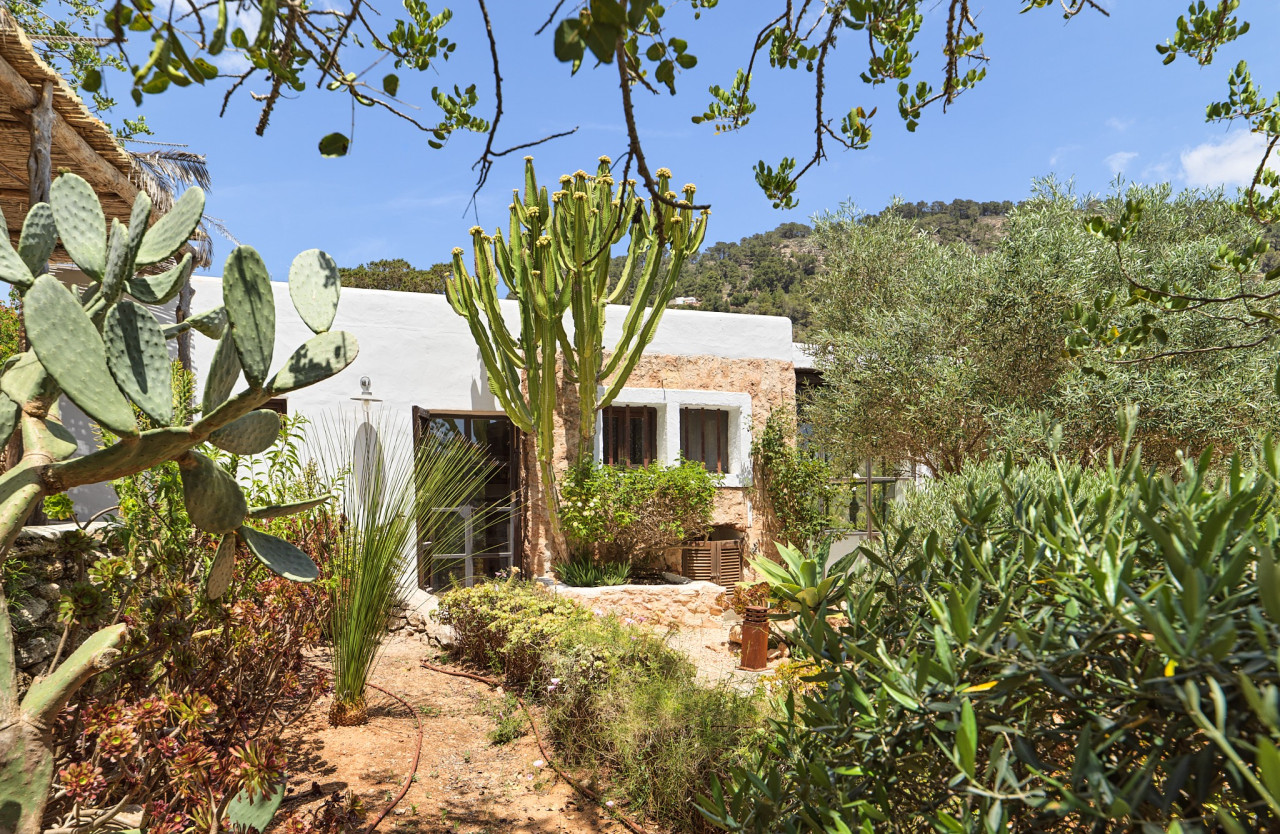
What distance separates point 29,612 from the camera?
353cm

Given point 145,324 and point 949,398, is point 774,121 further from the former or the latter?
point 949,398

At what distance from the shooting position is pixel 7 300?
27.1 feet

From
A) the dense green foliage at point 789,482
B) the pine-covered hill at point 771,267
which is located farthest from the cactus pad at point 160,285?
the pine-covered hill at point 771,267

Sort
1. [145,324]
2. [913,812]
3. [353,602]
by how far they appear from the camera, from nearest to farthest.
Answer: [913,812], [145,324], [353,602]

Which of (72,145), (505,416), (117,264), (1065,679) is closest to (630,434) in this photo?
(505,416)

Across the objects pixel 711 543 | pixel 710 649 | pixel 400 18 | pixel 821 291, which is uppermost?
pixel 821 291

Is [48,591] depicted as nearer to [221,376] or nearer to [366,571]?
[366,571]

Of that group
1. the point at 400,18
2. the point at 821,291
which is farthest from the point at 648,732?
the point at 821,291

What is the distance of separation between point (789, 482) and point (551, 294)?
168 inches

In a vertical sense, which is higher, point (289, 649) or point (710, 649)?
point (289, 649)

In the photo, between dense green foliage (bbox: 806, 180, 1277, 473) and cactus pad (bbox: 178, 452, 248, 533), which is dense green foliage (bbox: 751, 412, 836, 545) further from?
cactus pad (bbox: 178, 452, 248, 533)

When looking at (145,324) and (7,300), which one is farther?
(7,300)

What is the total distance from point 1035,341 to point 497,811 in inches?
294

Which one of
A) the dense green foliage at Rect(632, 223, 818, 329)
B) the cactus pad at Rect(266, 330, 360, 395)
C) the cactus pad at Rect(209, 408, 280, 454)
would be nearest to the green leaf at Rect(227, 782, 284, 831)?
the cactus pad at Rect(209, 408, 280, 454)
